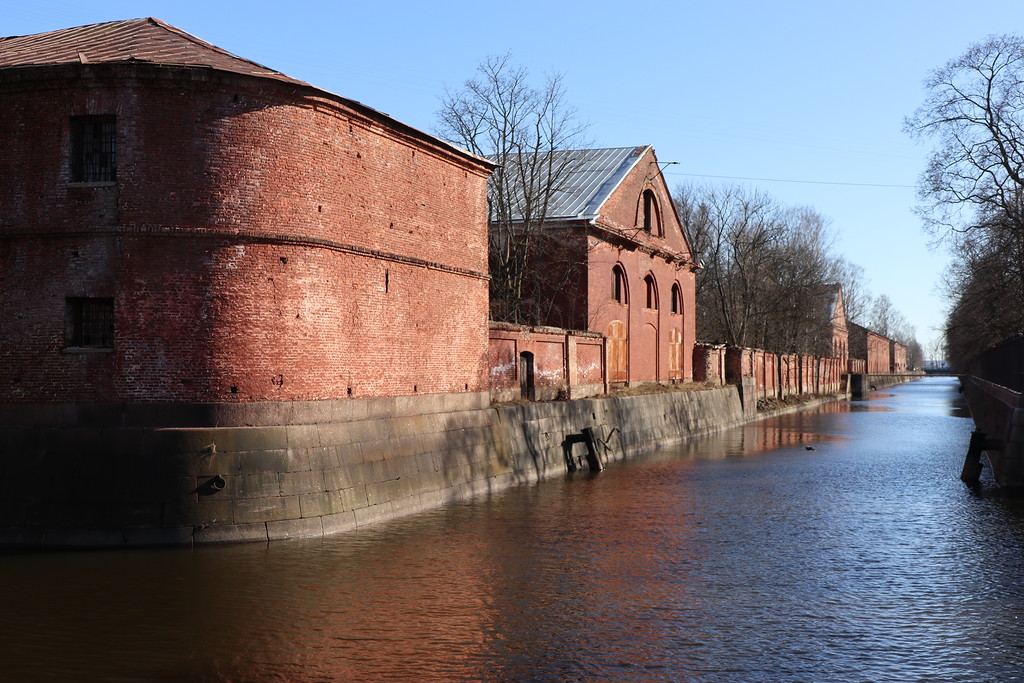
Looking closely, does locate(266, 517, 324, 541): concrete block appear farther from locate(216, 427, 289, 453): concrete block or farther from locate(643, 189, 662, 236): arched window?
locate(643, 189, 662, 236): arched window

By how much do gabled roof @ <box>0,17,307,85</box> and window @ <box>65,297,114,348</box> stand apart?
359 cm

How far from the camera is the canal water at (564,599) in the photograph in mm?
8828

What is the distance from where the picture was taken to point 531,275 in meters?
34.4

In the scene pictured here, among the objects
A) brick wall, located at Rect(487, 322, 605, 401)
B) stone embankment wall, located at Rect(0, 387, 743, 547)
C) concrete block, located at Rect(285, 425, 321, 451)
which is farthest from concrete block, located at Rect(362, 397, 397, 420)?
brick wall, located at Rect(487, 322, 605, 401)

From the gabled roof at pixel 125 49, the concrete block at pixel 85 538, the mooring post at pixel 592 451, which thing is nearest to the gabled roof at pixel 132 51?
the gabled roof at pixel 125 49

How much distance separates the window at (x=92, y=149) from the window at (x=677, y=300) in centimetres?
3170

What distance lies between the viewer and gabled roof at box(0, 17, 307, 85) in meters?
15.3

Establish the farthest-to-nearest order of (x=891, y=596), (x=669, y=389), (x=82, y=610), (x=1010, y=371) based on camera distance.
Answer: (x=669, y=389) < (x=1010, y=371) < (x=891, y=596) < (x=82, y=610)

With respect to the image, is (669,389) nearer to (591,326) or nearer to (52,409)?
(591,326)

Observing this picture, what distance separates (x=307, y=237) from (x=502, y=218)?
60.6 ft

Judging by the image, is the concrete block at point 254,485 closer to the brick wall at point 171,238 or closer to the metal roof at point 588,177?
the brick wall at point 171,238

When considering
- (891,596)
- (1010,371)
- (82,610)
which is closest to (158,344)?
(82,610)

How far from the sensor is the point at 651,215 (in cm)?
4094

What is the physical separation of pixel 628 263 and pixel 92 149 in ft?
82.5
